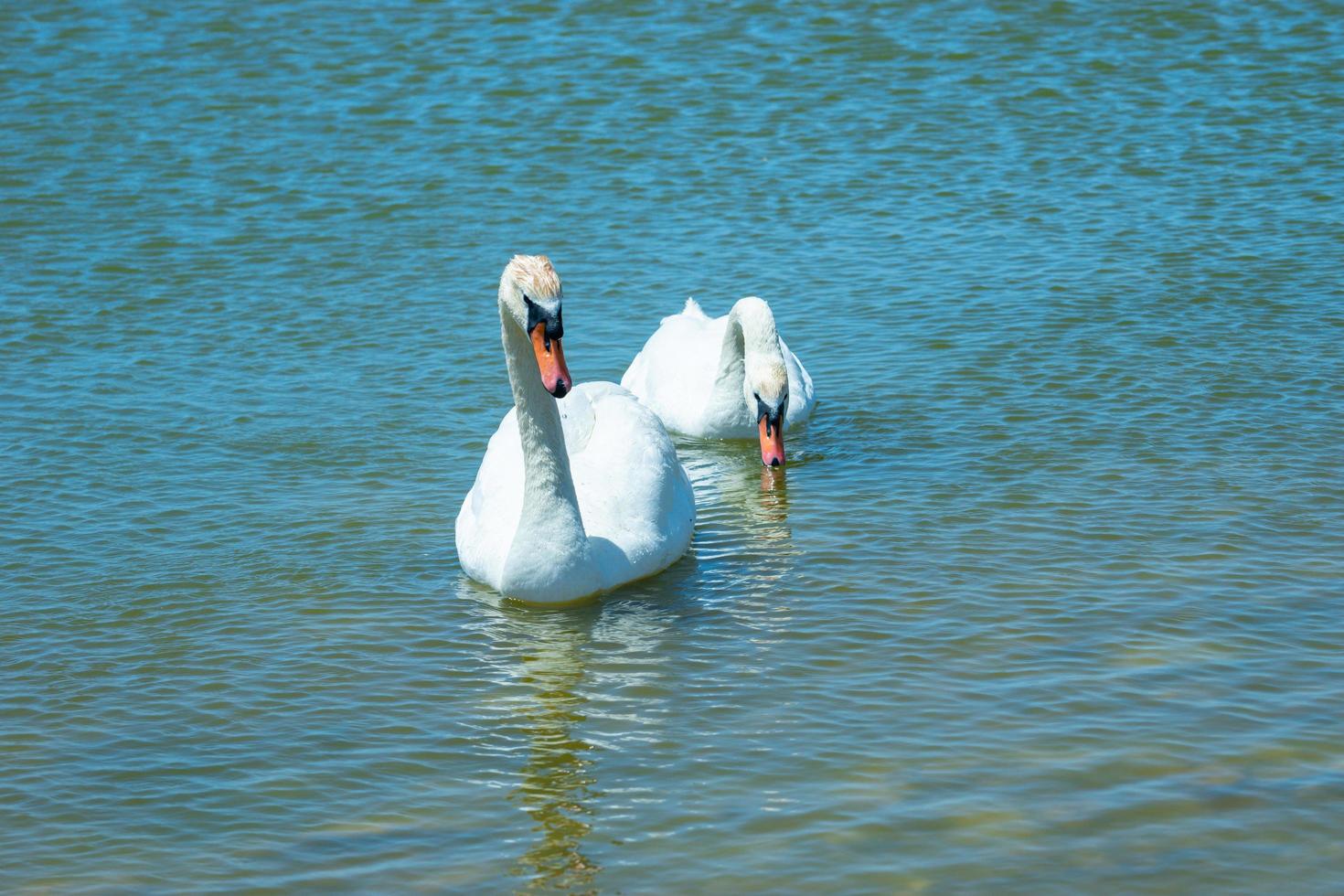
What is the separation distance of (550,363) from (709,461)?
382 centimetres

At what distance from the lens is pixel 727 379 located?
1223cm

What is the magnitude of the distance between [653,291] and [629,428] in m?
5.37

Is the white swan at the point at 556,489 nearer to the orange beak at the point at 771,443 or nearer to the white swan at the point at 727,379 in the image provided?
the orange beak at the point at 771,443

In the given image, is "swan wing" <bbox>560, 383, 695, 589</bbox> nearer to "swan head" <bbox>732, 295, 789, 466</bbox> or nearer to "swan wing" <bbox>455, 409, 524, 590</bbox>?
"swan wing" <bbox>455, 409, 524, 590</bbox>

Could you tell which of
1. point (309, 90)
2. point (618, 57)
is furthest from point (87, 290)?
point (618, 57)

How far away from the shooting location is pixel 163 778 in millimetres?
7578

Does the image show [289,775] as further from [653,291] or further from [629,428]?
[653,291]

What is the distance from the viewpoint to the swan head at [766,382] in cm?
1118

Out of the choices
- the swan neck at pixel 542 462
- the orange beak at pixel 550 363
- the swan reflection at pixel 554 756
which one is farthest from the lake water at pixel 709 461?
the orange beak at pixel 550 363

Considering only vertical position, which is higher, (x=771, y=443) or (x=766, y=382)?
(x=766, y=382)

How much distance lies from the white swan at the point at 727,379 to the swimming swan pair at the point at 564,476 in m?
0.02

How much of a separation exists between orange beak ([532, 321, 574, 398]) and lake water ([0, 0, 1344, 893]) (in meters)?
1.30

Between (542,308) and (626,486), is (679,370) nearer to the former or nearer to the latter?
(626,486)

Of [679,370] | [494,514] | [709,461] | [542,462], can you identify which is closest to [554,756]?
[542,462]
